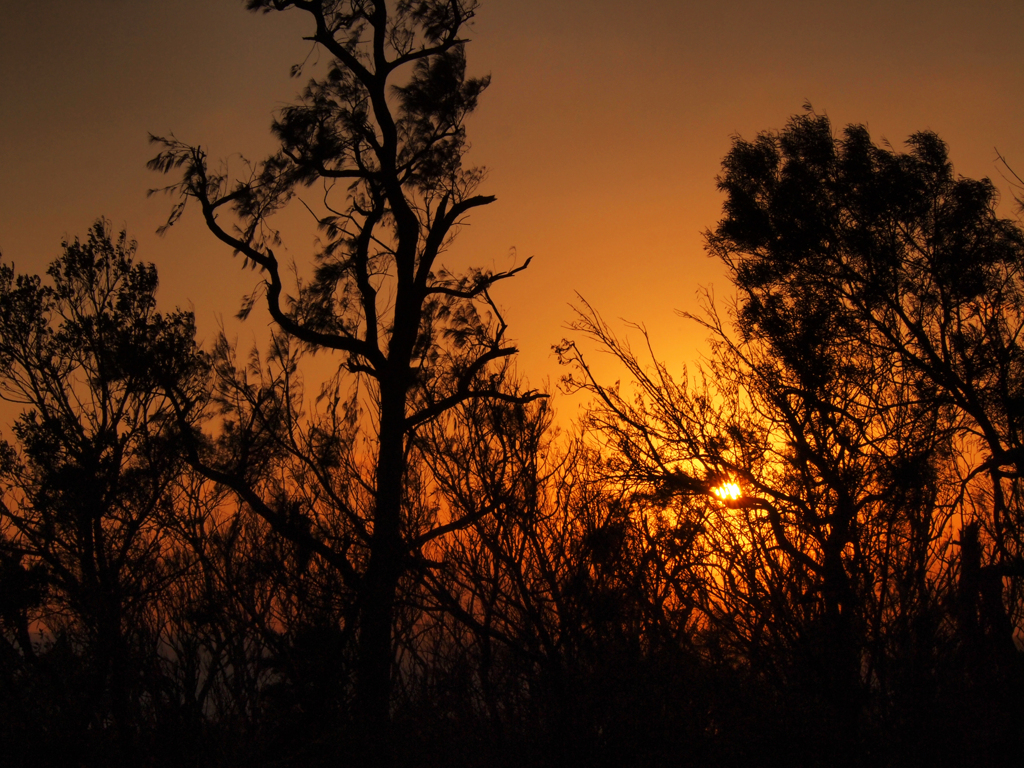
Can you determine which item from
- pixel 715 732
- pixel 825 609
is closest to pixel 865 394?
pixel 825 609

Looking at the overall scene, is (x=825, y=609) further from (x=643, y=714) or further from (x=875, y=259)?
(x=875, y=259)

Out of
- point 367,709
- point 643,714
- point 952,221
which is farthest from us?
point 952,221

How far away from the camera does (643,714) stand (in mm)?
7352

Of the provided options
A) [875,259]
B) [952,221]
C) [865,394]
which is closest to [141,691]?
[865,394]

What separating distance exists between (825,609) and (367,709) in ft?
17.4

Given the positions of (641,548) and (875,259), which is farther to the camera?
(875,259)

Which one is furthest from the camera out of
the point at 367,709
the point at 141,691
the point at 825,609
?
the point at 141,691

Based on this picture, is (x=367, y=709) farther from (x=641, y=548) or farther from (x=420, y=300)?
(x=420, y=300)

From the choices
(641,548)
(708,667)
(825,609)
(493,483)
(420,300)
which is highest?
(420,300)

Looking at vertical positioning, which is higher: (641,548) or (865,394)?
(865,394)

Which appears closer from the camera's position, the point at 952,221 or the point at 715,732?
the point at 715,732

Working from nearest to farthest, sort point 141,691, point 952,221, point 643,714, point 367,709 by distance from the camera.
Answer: point 643,714 < point 367,709 < point 952,221 < point 141,691

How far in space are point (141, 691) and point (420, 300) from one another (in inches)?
371

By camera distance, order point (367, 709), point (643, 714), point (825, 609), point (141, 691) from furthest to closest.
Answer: point (141, 691)
point (367, 709)
point (825, 609)
point (643, 714)
